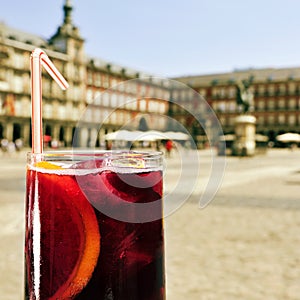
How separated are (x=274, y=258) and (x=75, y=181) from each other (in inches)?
142

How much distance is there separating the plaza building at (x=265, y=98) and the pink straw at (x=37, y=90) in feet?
200

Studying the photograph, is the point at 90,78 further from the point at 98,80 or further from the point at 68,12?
the point at 68,12

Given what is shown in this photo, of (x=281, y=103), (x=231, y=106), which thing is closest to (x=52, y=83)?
(x=231, y=106)

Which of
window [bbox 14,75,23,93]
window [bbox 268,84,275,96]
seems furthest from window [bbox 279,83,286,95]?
window [bbox 14,75,23,93]

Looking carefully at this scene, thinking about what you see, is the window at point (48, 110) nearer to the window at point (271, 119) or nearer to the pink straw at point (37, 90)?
the window at point (271, 119)

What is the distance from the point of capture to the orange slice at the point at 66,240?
3.40ft

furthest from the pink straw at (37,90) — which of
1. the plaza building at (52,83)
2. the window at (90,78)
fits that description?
the window at (90,78)

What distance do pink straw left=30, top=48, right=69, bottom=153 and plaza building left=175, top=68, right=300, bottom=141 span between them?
6083 cm

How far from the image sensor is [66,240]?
1040 mm

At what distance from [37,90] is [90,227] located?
342mm

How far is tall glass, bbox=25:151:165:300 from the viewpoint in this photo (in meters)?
1.04

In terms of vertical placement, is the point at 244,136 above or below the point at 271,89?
below

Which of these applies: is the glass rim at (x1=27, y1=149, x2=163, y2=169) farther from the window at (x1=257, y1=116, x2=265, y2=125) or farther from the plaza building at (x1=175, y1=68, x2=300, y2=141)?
the window at (x1=257, y1=116, x2=265, y2=125)

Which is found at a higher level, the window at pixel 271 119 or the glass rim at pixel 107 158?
the window at pixel 271 119
